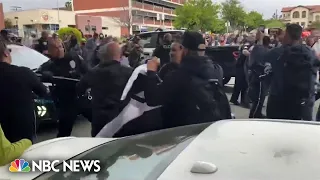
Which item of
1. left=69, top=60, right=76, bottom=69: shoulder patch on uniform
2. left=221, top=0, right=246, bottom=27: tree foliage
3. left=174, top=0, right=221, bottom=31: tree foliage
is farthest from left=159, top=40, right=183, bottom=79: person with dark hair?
left=174, top=0, right=221, bottom=31: tree foliage

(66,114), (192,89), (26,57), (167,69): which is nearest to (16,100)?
(167,69)

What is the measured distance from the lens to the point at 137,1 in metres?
81.9

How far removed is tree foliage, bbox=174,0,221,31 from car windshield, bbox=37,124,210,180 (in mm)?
56766

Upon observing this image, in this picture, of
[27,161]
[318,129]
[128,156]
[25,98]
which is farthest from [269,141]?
[25,98]

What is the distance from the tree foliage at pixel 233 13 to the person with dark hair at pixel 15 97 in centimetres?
5527

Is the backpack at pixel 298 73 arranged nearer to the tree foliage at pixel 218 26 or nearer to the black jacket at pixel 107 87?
the black jacket at pixel 107 87

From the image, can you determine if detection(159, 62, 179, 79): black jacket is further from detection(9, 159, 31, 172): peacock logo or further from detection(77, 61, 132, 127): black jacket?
detection(9, 159, 31, 172): peacock logo

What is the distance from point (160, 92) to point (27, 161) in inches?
64.1

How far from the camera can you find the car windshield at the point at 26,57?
668 cm

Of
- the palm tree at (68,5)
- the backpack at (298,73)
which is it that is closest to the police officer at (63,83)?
the backpack at (298,73)

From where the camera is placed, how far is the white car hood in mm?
2298

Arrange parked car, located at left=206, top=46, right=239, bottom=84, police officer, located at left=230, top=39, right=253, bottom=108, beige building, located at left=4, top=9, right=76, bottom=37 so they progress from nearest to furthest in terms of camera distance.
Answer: police officer, located at left=230, top=39, right=253, bottom=108
parked car, located at left=206, top=46, right=239, bottom=84
beige building, located at left=4, top=9, right=76, bottom=37

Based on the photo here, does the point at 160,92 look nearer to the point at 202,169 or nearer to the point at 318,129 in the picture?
the point at 318,129

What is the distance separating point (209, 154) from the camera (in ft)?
5.86
